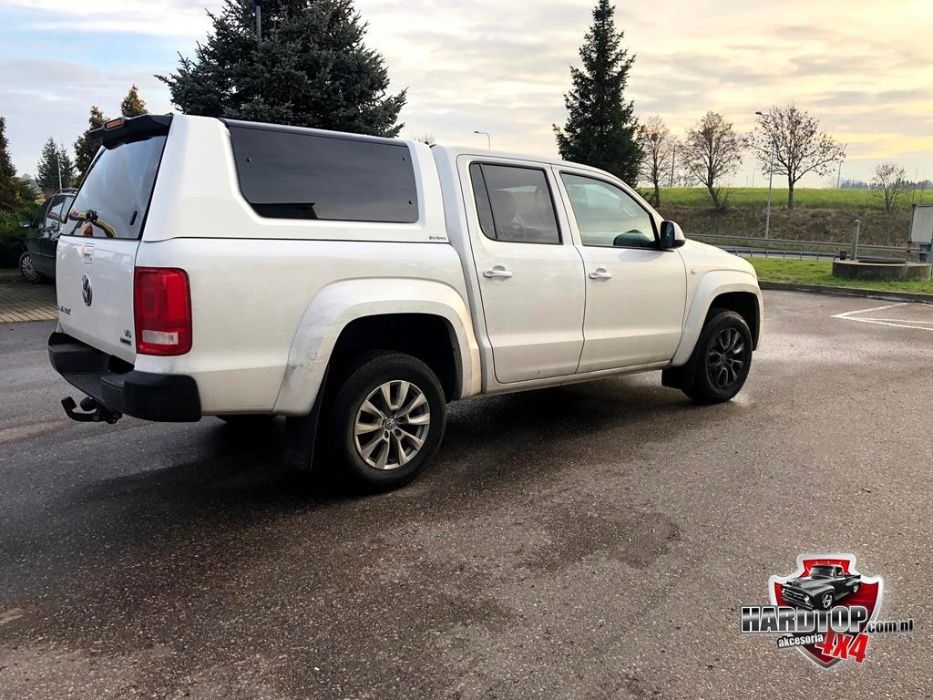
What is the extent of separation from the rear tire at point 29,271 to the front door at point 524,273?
494 inches

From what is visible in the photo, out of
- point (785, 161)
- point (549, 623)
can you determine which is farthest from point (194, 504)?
point (785, 161)

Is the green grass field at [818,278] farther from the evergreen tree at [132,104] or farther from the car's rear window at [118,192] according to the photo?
the evergreen tree at [132,104]

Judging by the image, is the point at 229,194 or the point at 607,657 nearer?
the point at 607,657

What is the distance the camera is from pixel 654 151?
6041 centimetres

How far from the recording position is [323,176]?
3.76 metres

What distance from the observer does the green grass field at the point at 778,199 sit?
50969 millimetres

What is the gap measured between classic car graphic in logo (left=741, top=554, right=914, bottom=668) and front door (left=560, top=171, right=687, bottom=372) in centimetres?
208

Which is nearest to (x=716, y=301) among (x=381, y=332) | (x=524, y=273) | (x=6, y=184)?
(x=524, y=273)

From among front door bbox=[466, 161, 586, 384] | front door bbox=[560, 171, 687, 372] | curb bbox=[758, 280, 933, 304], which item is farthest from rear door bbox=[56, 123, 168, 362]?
curb bbox=[758, 280, 933, 304]

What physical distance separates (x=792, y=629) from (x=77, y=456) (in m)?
4.24

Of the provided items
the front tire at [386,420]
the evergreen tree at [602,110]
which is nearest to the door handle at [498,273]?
the front tire at [386,420]

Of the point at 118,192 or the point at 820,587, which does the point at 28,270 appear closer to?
the point at 118,192

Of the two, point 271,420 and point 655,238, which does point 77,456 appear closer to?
point 271,420

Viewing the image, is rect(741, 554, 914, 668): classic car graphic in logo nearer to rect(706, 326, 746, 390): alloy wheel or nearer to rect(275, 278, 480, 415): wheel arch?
rect(275, 278, 480, 415): wheel arch
